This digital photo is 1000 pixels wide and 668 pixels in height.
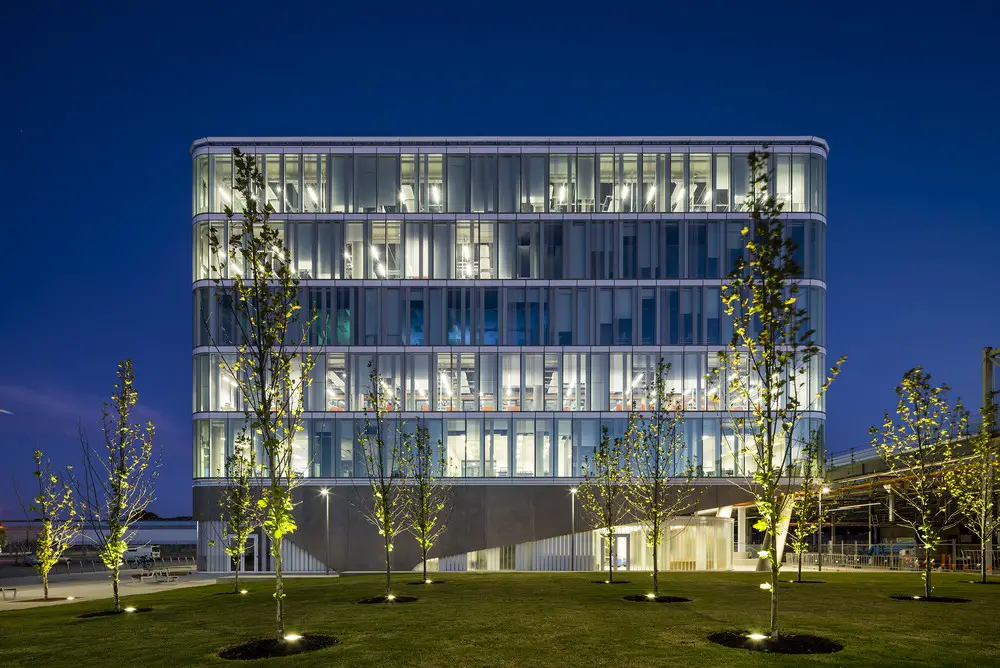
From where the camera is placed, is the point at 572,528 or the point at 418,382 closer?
the point at 572,528

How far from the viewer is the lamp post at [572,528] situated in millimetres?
56250

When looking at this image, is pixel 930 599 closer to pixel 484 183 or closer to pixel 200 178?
pixel 484 183

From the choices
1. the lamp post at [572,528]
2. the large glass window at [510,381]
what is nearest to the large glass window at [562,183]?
the large glass window at [510,381]

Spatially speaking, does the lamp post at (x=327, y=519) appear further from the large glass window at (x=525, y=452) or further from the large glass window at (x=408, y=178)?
the large glass window at (x=408, y=178)

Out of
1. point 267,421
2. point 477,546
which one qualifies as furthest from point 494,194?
point 267,421

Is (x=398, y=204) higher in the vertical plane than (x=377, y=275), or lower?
higher

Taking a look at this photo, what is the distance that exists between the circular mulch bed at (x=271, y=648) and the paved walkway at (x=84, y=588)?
15969 mm

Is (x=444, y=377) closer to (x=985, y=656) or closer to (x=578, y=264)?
(x=578, y=264)

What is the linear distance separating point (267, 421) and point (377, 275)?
4160 cm

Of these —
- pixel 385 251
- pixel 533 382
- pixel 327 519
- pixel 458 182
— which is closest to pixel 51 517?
pixel 327 519

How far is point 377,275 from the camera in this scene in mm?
59344

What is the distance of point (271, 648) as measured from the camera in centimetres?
1844

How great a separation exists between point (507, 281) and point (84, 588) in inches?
1205

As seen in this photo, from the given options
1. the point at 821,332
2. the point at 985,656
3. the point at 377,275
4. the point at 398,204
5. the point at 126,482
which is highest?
the point at 398,204
